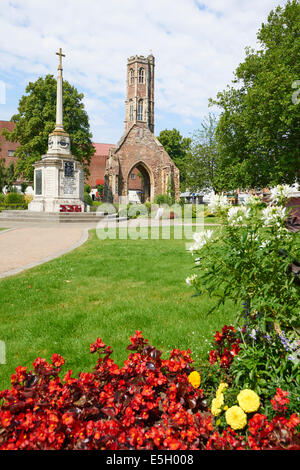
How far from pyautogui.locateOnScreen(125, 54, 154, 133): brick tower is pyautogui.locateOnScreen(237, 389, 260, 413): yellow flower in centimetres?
5734

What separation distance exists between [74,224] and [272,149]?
47.4 feet

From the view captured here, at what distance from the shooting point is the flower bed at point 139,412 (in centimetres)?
178

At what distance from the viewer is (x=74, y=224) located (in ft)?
66.6

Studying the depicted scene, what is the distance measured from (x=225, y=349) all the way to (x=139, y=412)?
3.22ft

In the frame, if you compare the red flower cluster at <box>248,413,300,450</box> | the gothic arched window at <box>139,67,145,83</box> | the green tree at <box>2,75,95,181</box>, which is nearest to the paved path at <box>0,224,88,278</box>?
the red flower cluster at <box>248,413,300,450</box>

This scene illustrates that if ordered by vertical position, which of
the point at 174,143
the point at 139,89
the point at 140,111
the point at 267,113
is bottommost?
the point at 267,113

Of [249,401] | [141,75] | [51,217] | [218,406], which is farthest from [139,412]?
[141,75]

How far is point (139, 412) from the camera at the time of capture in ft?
6.95

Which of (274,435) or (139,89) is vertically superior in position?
(139,89)

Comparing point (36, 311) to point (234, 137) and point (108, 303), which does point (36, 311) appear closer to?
point (108, 303)

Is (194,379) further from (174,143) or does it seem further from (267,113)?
(174,143)

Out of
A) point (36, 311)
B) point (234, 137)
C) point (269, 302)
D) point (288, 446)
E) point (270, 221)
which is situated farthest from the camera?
point (234, 137)

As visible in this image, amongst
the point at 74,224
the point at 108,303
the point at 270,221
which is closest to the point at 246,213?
the point at 270,221

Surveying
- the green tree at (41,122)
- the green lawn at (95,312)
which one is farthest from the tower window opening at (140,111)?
the green lawn at (95,312)
